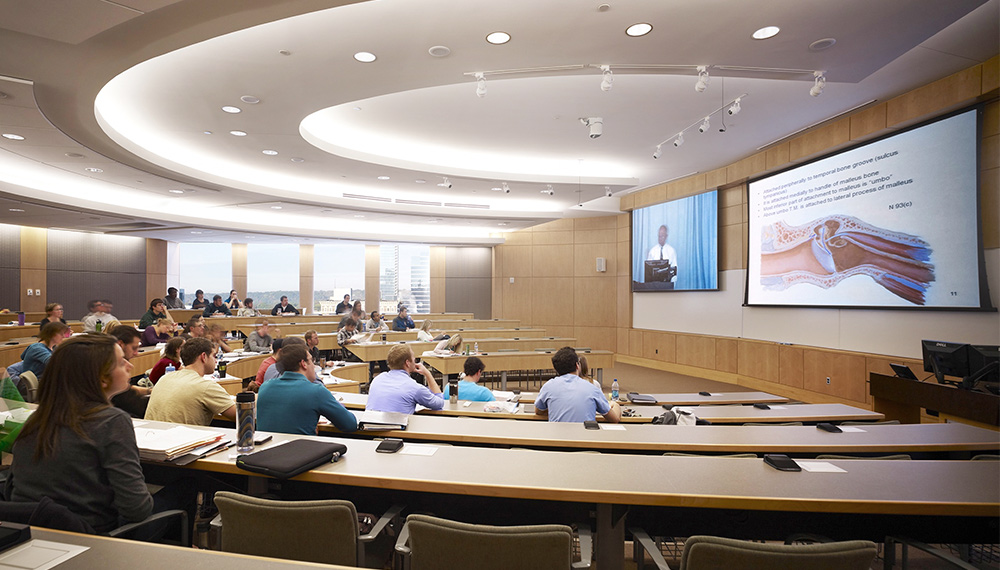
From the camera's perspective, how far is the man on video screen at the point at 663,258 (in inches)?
411

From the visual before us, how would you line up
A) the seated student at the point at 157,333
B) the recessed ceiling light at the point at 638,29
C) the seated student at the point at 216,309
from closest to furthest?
1. the recessed ceiling light at the point at 638,29
2. the seated student at the point at 157,333
3. the seated student at the point at 216,309

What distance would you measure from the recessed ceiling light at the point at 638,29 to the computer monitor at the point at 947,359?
153 inches

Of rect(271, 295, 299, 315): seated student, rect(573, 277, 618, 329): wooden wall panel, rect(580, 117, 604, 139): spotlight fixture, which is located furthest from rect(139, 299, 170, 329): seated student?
rect(573, 277, 618, 329): wooden wall panel

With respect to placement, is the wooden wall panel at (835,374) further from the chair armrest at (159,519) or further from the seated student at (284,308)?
the seated student at (284,308)

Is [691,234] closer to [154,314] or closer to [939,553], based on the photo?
[939,553]

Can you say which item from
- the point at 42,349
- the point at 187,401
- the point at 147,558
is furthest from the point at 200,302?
the point at 147,558

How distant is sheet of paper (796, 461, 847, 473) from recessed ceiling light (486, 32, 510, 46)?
3.53 metres

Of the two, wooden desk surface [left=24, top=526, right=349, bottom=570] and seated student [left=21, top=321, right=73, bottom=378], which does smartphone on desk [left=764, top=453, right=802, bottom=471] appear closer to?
→ wooden desk surface [left=24, top=526, right=349, bottom=570]

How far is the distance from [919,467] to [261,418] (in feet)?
10.9

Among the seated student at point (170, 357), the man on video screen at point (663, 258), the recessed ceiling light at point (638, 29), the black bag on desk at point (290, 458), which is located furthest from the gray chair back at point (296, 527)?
the man on video screen at point (663, 258)

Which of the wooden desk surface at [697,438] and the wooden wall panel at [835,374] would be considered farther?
the wooden wall panel at [835,374]

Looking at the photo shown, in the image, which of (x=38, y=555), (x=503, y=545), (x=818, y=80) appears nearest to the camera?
(x=38, y=555)

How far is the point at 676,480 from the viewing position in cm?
193

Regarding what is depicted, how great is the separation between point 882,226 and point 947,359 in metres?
2.36
